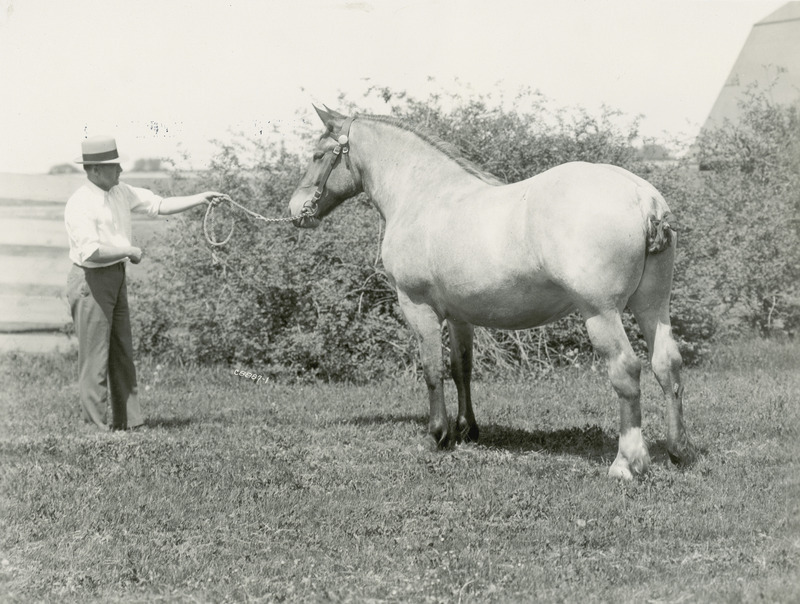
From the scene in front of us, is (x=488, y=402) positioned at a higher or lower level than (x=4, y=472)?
lower

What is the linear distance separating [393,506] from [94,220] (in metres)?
3.70

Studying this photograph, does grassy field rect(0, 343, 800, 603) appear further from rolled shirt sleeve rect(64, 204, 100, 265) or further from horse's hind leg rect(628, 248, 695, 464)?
rolled shirt sleeve rect(64, 204, 100, 265)

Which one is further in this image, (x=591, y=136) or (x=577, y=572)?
(x=591, y=136)

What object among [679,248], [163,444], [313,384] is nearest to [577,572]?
[163,444]

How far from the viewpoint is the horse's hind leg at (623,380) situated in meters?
5.78

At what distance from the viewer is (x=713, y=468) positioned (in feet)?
19.9

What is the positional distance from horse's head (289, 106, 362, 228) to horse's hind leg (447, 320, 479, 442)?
1511mm

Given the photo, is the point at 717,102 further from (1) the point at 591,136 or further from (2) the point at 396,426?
(2) the point at 396,426

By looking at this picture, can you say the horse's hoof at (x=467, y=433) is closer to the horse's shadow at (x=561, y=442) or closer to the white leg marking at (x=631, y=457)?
the horse's shadow at (x=561, y=442)

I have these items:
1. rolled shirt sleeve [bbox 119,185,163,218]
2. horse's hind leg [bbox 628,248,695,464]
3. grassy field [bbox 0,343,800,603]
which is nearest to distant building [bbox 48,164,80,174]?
grassy field [bbox 0,343,800,603]

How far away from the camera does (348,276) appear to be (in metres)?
10.3

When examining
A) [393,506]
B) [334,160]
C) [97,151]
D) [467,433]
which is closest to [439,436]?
[467,433]

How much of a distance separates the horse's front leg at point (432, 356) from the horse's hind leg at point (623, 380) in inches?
57.1

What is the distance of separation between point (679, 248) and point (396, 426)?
4559 mm
